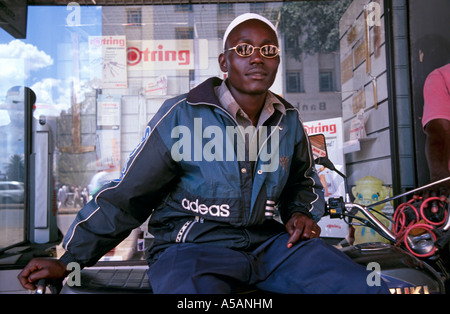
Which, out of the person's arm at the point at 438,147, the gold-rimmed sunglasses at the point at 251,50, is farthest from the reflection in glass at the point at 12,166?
the person's arm at the point at 438,147

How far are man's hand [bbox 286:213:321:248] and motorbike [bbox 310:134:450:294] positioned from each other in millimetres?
287

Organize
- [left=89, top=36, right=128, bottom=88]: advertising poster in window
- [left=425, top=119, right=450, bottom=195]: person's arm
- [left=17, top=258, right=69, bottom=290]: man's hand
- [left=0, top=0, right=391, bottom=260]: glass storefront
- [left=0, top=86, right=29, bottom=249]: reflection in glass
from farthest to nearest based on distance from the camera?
[left=89, top=36, right=128, bottom=88]: advertising poster in window → [left=0, top=0, right=391, bottom=260]: glass storefront → [left=0, top=86, right=29, bottom=249]: reflection in glass → [left=425, top=119, right=450, bottom=195]: person's arm → [left=17, top=258, right=69, bottom=290]: man's hand

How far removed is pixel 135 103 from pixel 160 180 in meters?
4.73

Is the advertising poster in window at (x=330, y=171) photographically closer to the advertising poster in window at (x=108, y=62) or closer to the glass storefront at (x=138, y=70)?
the glass storefront at (x=138, y=70)

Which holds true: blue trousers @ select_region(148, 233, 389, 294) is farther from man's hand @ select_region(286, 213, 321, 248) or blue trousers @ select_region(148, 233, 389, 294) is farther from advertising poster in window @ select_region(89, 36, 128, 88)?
advertising poster in window @ select_region(89, 36, 128, 88)

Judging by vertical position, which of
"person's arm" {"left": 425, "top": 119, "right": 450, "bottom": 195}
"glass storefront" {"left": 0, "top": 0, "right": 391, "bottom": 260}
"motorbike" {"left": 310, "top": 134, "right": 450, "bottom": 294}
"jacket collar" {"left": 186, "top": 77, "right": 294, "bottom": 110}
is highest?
"glass storefront" {"left": 0, "top": 0, "right": 391, "bottom": 260}

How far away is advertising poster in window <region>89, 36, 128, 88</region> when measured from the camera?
20.2ft

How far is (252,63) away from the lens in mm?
1798

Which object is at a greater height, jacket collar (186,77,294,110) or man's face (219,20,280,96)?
man's face (219,20,280,96)

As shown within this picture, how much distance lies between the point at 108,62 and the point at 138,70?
48cm

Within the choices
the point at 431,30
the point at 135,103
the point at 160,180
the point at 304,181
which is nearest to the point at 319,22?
the point at 431,30

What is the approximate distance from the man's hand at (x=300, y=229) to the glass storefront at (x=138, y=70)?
3.56 meters

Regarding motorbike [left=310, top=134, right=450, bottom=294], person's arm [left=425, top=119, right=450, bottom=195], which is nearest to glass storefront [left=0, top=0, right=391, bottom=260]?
person's arm [left=425, top=119, right=450, bottom=195]

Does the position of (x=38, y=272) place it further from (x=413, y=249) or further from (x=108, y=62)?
(x=108, y=62)
